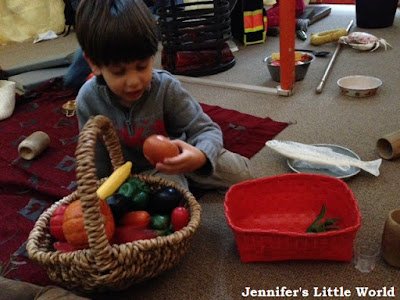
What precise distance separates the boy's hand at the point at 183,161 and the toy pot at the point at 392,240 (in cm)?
44

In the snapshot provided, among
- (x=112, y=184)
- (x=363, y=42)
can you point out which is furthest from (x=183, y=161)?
(x=363, y=42)

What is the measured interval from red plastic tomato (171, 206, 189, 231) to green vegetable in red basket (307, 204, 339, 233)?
30 cm

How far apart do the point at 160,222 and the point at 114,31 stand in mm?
431

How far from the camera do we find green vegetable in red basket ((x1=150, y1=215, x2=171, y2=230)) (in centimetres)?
97

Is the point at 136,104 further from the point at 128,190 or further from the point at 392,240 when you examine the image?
the point at 392,240

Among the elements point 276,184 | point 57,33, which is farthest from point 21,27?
point 276,184

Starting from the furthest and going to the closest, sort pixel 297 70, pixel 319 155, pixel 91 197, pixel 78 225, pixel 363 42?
pixel 363 42
pixel 297 70
pixel 319 155
pixel 78 225
pixel 91 197

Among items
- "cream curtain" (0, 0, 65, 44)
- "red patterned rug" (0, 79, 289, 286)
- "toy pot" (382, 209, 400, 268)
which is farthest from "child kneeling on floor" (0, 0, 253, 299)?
"cream curtain" (0, 0, 65, 44)

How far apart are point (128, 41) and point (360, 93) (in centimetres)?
123

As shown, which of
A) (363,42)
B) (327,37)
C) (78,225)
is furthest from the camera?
(327,37)

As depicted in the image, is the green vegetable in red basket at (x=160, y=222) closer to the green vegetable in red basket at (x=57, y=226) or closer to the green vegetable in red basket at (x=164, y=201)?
the green vegetable in red basket at (x=164, y=201)

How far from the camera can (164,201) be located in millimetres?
1005

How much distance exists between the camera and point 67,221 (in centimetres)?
88

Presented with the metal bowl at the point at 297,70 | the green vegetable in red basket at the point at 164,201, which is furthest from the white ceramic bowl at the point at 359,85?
the green vegetable in red basket at the point at 164,201
